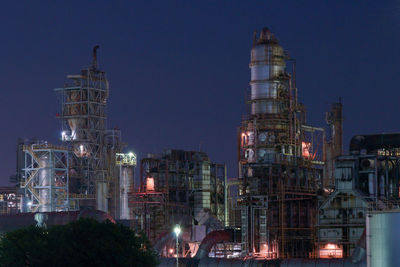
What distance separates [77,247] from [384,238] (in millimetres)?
18970

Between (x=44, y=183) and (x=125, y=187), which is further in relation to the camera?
(x=125, y=187)

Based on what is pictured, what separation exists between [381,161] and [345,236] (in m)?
6.20

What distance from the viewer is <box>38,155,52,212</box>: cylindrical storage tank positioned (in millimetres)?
99875

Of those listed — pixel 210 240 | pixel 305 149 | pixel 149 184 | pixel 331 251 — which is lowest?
pixel 331 251

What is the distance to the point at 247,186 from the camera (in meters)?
77.2

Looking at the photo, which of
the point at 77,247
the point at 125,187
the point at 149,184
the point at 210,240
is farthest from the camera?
the point at 125,187

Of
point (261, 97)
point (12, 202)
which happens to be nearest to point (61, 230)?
point (261, 97)

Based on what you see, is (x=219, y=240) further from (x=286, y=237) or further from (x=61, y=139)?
(x=61, y=139)

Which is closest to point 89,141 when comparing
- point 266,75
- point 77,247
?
point 266,75

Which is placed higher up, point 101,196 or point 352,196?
point 101,196

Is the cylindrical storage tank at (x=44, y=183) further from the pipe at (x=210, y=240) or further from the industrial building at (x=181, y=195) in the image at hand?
the pipe at (x=210, y=240)

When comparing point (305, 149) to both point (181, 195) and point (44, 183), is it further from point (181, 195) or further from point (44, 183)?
point (44, 183)

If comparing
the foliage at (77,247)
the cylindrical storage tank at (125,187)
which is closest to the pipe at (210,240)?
the foliage at (77,247)

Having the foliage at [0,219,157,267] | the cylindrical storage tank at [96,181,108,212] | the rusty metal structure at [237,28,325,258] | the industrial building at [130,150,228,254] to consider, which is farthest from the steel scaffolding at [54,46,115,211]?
the foliage at [0,219,157,267]
